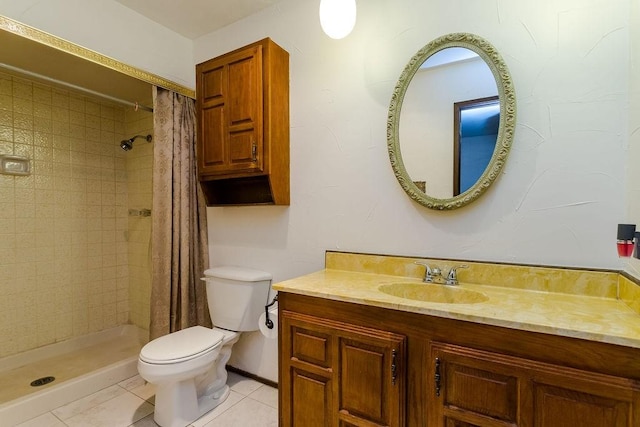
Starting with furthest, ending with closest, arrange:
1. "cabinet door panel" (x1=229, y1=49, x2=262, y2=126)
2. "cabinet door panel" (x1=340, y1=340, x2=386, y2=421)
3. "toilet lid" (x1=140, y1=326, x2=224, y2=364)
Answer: "cabinet door panel" (x1=229, y1=49, x2=262, y2=126), "toilet lid" (x1=140, y1=326, x2=224, y2=364), "cabinet door panel" (x1=340, y1=340, x2=386, y2=421)

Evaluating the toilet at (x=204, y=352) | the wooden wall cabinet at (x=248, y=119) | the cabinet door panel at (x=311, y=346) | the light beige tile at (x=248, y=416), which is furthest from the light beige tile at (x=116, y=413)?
the wooden wall cabinet at (x=248, y=119)

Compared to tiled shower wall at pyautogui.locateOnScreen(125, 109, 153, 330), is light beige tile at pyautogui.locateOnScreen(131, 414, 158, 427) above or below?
below

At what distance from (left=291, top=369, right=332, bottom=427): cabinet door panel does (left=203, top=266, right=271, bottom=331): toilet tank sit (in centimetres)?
70

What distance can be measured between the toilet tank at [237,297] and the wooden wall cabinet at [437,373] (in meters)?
0.63

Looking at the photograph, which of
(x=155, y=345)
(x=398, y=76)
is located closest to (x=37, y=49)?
(x=155, y=345)

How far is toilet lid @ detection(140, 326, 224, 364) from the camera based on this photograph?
156 centimetres

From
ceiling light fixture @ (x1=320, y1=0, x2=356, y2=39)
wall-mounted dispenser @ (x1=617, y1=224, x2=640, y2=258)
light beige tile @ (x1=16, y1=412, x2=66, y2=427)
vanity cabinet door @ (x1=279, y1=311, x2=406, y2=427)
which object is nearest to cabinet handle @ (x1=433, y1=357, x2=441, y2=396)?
vanity cabinet door @ (x1=279, y1=311, x2=406, y2=427)

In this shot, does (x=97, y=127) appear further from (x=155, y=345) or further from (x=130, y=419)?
(x=130, y=419)

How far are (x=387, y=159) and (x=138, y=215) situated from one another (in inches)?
93.1

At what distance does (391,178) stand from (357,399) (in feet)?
3.39

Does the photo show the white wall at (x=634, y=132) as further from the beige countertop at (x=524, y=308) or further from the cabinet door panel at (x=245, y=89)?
the cabinet door panel at (x=245, y=89)

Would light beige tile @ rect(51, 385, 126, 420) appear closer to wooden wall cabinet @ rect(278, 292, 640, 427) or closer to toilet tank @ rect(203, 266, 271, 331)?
toilet tank @ rect(203, 266, 271, 331)

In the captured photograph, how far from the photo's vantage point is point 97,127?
2742 mm

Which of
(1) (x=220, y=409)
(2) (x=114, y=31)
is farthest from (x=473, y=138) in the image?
(2) (x=114, y=31)
